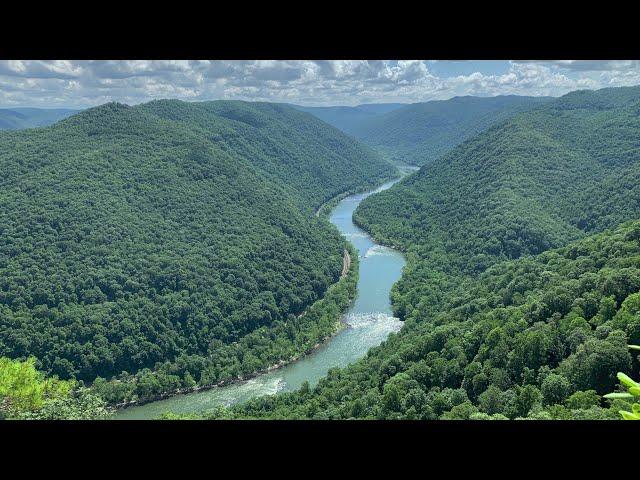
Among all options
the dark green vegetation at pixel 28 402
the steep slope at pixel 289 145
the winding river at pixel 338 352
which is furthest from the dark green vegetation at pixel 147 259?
the steep slope at pixel 289 145

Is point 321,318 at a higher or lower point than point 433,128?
lower

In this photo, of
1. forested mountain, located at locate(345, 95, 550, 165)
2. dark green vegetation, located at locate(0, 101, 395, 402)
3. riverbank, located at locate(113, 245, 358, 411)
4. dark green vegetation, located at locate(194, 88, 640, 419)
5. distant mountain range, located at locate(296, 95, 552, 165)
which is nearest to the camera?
dark green vegetation, located at locate(194, 88, 640, 419)

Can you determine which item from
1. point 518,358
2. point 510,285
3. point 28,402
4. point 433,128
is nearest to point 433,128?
point 433,128

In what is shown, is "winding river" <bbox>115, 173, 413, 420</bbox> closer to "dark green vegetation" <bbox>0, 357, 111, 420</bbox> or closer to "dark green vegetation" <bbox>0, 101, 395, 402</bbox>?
"dark green vegetation" <bbox>0, 101, 395, 402</bbox>

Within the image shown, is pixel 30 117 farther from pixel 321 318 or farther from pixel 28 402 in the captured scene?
pixel 28 402

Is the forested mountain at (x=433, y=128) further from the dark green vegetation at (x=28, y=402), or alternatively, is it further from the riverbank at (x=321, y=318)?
the dark green vegetation at (x=28, y=402)

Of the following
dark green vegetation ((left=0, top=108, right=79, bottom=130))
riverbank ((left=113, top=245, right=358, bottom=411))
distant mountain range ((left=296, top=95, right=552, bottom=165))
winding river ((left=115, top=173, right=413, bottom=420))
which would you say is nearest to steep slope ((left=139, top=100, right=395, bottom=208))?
distant mountain range ((left=296, top=95, right=552, bottom=165))
